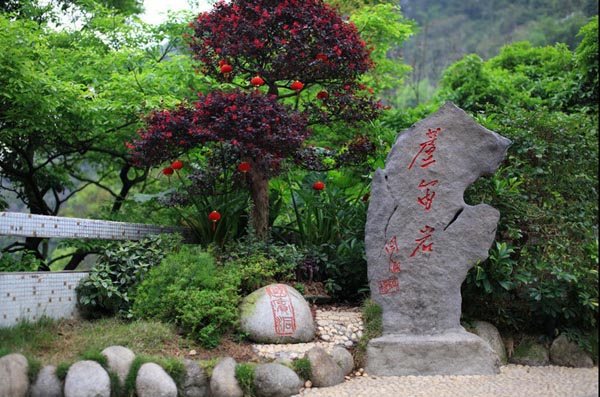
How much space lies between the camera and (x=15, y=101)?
6.28 metres

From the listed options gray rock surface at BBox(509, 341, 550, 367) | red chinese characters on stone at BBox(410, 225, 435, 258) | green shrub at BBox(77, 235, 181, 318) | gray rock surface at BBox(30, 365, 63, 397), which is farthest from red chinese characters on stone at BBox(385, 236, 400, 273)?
gray rock surface at BBox(30, 365, 63, 397)

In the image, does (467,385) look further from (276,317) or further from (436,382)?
(276,317)

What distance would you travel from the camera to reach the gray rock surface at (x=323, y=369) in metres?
4.46

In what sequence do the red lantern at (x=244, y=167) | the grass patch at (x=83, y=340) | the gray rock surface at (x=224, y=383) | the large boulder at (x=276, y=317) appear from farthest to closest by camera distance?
1. the red lantern at (x=244, y=167)
2. the large boulder at (x=276, y=317)
3. the grass patch at (x=83, y=340)
4. the gray rock surface at (x=224, y=383)

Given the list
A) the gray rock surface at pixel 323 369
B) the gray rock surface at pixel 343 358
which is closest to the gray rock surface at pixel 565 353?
the gray rock surface at pixel 343 358

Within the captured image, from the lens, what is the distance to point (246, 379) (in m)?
4.21

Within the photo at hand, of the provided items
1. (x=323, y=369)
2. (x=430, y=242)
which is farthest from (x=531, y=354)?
(x=323, y=369)

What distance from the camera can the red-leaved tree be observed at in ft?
18.0

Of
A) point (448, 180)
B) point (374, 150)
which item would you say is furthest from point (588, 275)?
point (374, 150)

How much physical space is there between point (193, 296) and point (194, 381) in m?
0.85

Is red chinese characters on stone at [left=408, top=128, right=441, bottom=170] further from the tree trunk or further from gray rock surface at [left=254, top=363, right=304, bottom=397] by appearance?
gray rock surface at [left=254, top=363, right=304, bottom=397]

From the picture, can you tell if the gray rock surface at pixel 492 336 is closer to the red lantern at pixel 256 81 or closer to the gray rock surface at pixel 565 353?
the gray rock surface at pixel 565 353

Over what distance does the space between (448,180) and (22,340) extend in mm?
3682

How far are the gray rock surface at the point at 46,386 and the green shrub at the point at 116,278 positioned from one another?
3.96 feet
